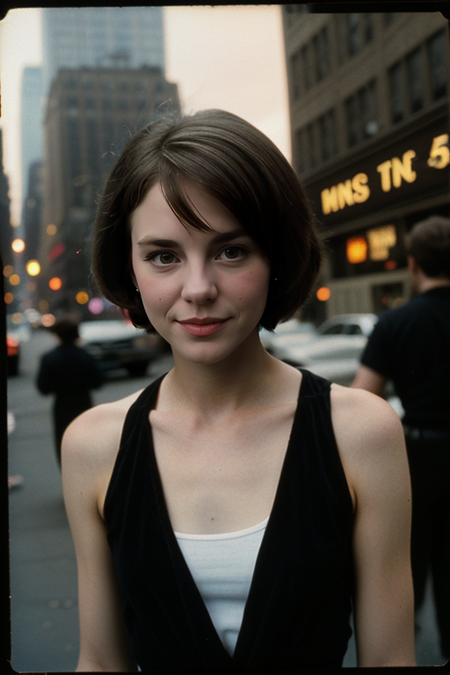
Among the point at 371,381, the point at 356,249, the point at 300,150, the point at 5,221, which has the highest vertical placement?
the point at 300,150

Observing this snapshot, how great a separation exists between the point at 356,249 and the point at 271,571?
85 centimetres

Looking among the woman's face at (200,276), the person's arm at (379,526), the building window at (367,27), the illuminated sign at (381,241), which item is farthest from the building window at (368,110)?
the person's arm at (379,526)

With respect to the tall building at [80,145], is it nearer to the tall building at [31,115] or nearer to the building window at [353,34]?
the tall building at [31,115]

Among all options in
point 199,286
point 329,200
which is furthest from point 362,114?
point 199,286

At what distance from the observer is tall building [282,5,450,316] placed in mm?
1261

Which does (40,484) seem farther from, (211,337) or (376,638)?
(376,638)

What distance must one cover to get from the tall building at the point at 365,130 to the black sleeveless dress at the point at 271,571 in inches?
20.4

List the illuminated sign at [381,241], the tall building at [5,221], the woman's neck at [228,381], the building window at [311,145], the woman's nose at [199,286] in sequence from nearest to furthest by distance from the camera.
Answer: the woman's nose at [199,286] < the woman's neck at [228,381] < the tall building at [5,221] < the building window at [311,145] < the illuminated sign at [381,241]

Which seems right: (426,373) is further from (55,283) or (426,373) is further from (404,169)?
(55,283)

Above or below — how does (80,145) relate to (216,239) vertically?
above

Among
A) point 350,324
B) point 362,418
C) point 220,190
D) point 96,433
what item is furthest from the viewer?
point 350,324

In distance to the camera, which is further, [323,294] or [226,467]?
[323,294]

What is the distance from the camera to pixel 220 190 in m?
0.90

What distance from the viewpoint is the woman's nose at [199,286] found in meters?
0.91
